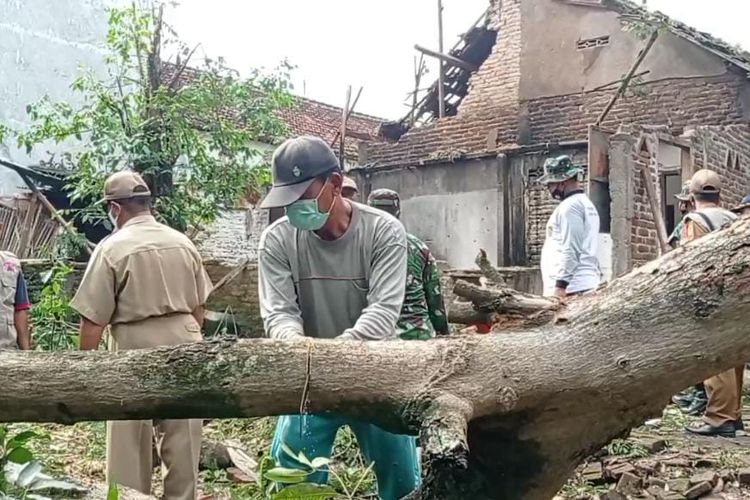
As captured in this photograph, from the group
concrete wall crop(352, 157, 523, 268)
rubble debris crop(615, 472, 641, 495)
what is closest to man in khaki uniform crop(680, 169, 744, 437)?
rubble debris crop(615, 472, 641, 495)

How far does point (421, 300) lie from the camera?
3.46 meters

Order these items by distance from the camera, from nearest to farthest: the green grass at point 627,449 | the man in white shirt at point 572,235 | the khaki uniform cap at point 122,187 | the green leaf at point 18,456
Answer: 1. the green leaf at point 18,456
2. the khaki uniform cap at point 122,187
3. the green grass at point 627,449
4. the man in white shirt at point 572,235

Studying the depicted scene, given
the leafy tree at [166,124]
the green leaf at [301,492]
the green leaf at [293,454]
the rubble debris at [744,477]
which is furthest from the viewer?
the leafy tree at [166,124]

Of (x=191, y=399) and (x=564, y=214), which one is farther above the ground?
(x=564, y=214)

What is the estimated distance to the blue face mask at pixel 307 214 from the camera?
3055mm

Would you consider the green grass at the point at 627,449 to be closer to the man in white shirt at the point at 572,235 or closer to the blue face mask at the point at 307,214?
the man in white shirt at the point at 572,235

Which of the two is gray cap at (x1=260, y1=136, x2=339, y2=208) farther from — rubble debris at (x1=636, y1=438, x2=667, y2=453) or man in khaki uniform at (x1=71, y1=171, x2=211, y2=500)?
rubble debris at (x1=636, y1=438, x2=667, y2=453)

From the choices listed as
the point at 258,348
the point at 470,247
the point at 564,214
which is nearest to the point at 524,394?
the point at 258,348

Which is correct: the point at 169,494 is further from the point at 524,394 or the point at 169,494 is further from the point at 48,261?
the point at 48,261

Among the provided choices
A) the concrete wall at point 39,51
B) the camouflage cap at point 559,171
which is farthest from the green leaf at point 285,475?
the concrete wall at point 39,51

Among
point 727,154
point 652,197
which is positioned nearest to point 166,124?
point 652,197

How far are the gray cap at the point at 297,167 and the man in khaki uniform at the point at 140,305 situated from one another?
4.04ft

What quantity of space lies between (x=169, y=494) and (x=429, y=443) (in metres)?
2.40

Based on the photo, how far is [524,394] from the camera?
2.56 m
